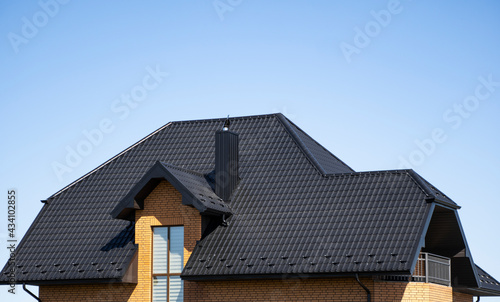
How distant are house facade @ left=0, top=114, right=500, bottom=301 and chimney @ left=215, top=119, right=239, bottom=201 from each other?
4 centimetres

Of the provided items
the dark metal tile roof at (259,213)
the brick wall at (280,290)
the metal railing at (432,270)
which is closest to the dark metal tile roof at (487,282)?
the metal railing at (432,270)

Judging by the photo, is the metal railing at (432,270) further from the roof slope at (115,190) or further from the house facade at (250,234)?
the roof slope at (115,190)

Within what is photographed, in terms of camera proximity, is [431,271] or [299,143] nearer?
[431,271]

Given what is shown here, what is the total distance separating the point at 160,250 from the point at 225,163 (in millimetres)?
3457

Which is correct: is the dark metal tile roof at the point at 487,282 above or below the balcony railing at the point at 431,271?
above

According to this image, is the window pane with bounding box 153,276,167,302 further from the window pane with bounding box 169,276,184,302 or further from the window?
the window pane with bounding box 169,276,184,302

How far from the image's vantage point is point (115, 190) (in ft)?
93.6

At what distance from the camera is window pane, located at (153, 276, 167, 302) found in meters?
25.6

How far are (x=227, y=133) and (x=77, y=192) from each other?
19.6 ft

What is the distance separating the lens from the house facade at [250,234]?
2344cm

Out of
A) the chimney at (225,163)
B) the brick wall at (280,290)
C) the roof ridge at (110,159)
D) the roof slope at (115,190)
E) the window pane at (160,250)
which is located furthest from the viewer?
the roof ridge at (110,159)

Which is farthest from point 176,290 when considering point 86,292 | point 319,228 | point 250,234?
point 319,228

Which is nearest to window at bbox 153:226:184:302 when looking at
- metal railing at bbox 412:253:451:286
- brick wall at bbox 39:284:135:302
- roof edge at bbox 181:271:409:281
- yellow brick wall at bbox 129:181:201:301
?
yellow brick wall at bbox 129:181:201:301

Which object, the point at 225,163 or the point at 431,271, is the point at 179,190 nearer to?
the point at 225,163
